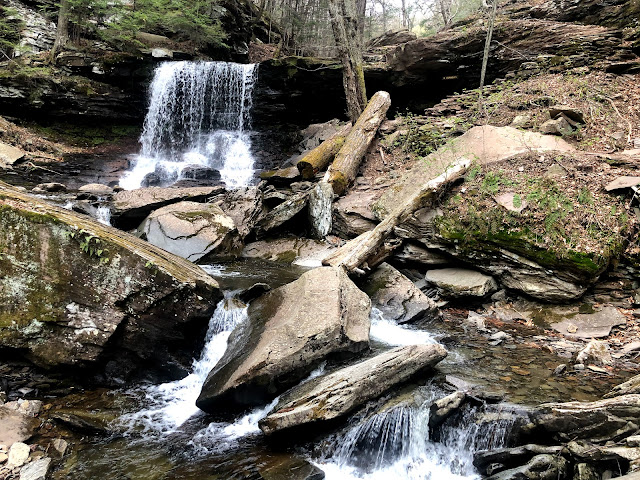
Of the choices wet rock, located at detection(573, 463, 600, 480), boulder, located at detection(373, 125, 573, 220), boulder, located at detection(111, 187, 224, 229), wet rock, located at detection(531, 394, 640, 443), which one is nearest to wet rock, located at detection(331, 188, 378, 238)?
boulder, located at detection(373, 125, 573, 220)

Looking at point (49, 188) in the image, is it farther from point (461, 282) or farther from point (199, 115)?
point (461, 282)

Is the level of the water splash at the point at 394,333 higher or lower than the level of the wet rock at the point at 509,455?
lower

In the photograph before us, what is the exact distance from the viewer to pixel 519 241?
22.0 feet

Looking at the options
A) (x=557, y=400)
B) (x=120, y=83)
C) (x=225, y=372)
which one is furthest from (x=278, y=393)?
(x=120, y=83)

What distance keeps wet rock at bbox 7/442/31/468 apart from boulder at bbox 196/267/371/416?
166 centimetres

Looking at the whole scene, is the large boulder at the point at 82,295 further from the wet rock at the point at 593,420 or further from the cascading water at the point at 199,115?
the cascading water at the point at 199,115

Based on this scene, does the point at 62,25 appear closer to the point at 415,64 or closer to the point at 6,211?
the point at 415,64

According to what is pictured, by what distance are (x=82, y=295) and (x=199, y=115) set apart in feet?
41.9

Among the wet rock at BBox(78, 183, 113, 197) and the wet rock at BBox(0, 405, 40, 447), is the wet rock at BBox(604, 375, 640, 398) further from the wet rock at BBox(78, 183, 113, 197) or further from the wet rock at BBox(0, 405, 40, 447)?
the wet rock at BBox(78, 183, 113, 197)

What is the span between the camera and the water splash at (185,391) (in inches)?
172

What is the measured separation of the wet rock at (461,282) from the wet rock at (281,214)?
377cm

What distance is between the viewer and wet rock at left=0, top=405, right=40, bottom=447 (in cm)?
379

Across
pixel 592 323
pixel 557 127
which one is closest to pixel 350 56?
pixel 557 127

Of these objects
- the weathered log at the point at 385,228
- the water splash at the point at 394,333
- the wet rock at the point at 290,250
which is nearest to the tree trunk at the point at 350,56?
the wet rock at the point at 290,250
